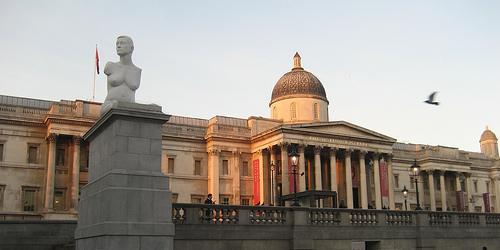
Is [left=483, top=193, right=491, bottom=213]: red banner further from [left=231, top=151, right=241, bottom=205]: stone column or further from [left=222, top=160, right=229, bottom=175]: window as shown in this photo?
[left=222, top=160, right=229, bottom=175]: window

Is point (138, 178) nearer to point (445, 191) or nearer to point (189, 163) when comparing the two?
point (189, 163)

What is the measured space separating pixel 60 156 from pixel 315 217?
35.3 meters

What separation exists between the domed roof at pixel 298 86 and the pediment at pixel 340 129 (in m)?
7.17

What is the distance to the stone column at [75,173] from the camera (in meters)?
49.8

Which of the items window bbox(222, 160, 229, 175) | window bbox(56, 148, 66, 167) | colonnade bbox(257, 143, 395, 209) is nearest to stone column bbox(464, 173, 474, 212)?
colonnade bbox(257, 143, 395, 209)

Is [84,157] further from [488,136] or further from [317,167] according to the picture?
[488,136]

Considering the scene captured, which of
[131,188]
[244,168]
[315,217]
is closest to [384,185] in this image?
[244,168]

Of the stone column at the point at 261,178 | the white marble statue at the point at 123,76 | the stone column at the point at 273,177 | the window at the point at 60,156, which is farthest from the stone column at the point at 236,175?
the white marble statue at the point at 123,76

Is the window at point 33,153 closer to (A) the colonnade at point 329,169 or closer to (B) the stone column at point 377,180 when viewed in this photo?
(A) the colonnade at point 329,169

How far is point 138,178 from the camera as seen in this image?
1491 cm

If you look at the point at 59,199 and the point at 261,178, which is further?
the point at 261,178

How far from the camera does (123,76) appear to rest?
1636cm

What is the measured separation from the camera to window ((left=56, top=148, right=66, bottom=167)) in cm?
5119

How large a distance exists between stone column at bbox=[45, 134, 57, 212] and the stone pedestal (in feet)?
115
